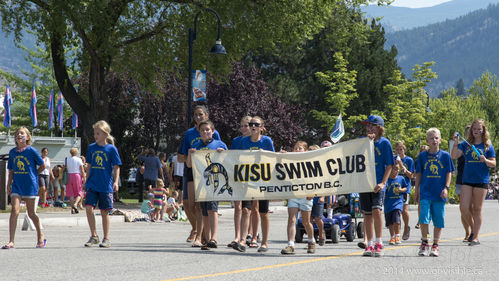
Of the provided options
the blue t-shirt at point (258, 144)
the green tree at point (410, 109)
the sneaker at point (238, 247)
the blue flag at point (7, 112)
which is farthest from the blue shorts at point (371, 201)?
the green tree at point (410, 109)

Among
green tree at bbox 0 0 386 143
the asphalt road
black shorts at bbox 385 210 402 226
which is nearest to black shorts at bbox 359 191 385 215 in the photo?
the asphalt road

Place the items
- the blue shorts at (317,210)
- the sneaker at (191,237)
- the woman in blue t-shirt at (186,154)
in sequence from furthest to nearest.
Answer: the sneaker at (191,237), the blue shorts at (317,210), the woman in blue t-shirt at (186,154)

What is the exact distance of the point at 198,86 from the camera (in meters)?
24.3

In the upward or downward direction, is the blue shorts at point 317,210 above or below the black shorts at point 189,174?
below

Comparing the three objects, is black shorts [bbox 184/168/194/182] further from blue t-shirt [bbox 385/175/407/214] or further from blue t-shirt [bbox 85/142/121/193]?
blue t-shirt [bbox 385/175/407/214]

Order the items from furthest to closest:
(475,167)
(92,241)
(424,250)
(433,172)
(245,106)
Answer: (245,106), (475,167), (92,241), (433,172), (424,250)

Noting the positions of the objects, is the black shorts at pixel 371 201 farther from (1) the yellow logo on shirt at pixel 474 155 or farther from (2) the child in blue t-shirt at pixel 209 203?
(1) the yellow logo on shirt at pixel 474 155

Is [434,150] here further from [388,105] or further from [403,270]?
[388,105]

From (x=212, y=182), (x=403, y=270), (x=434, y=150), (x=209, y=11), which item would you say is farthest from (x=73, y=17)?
(x=403, y=270)

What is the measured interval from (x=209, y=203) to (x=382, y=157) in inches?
101

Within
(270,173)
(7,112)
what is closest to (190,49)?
(270,173)

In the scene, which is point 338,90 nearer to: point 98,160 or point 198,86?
point 198,86

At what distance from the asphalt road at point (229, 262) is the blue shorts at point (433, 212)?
0.46m

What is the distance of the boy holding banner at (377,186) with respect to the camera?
33.4ft
